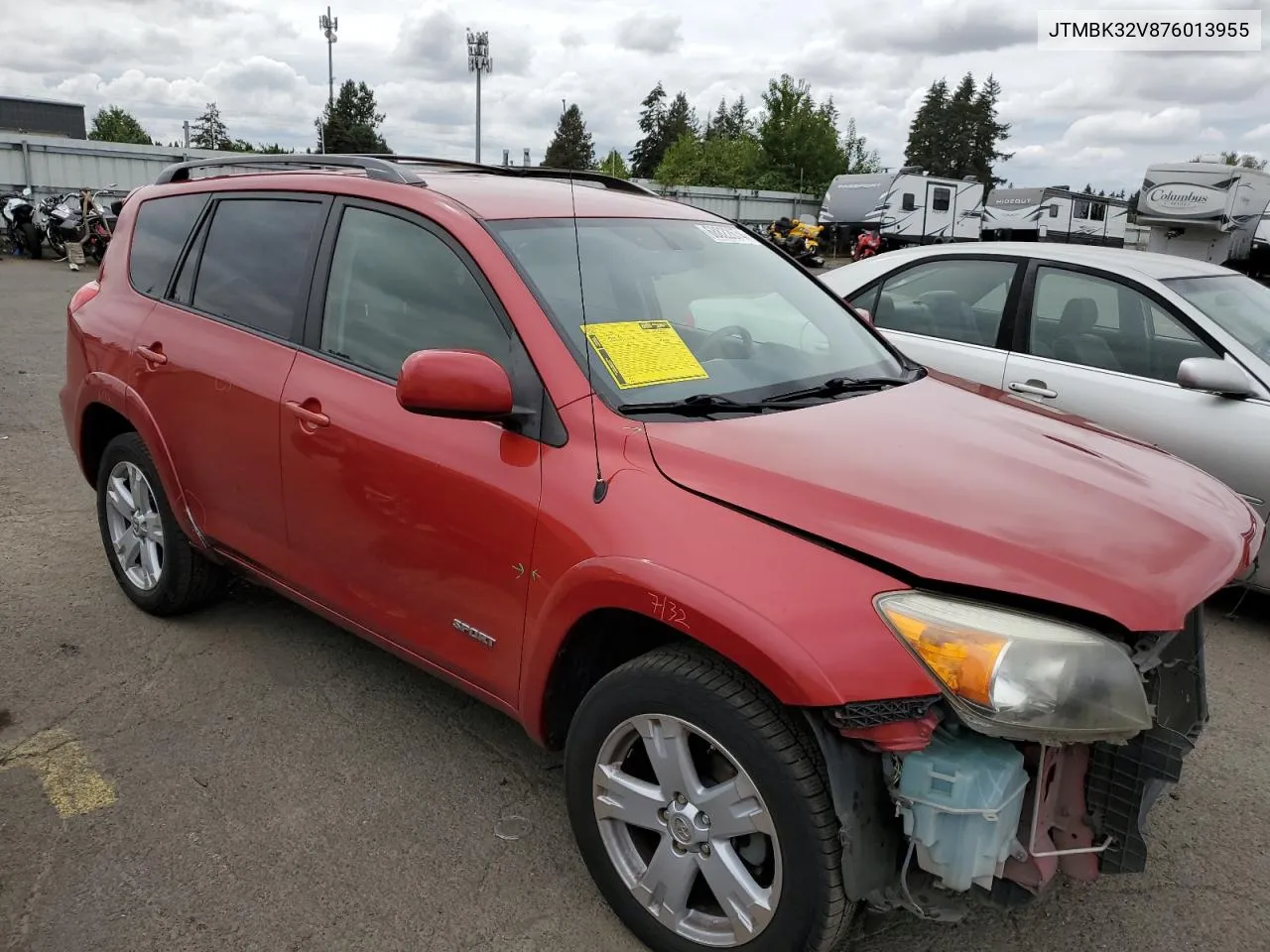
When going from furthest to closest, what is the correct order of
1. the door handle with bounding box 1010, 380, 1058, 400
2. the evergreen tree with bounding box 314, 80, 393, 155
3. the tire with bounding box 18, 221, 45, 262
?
1. the evergreen tree with bounding box 314, 80, 393, 155
2. the tire with bounding box 18, 221, 45, 262
3. the door handle with bounding box 1010, 380, 1058, 400

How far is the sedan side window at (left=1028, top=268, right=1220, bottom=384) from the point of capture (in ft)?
14.9

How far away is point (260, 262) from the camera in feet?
11.2

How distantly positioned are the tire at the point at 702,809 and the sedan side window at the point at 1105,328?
345cm

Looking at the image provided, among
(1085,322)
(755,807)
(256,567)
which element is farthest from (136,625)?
(1085,322)

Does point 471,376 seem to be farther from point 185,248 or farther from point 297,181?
point 185,248

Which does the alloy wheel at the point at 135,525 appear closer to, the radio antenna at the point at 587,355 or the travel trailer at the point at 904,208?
the radio antenna at the point at 587,355

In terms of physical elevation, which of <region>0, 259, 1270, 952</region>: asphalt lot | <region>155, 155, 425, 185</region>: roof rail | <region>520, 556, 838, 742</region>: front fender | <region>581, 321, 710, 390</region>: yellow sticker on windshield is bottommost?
<region>0, 259, 1270, 952</region>: asphalt lot

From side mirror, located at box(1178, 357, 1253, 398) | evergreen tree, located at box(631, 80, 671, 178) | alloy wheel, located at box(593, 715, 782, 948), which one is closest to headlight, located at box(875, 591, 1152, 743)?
alloy wheel, located at box(593, 715, 782, 948)

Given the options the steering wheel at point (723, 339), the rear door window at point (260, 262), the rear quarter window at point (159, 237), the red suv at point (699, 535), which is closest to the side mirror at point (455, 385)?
the red suv at point (699, 535)

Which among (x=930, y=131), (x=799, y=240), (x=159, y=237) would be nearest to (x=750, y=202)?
(x=799, y=240)

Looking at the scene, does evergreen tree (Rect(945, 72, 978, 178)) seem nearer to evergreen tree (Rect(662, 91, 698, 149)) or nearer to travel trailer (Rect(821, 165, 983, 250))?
evergreen tree (Rect(662, 91, 698, 149))

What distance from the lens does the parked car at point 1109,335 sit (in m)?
4.20

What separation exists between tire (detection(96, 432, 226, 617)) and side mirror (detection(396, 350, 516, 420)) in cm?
188

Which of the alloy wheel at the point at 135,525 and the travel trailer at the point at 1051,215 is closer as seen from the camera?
the alloy wheel at the point at 135,525
